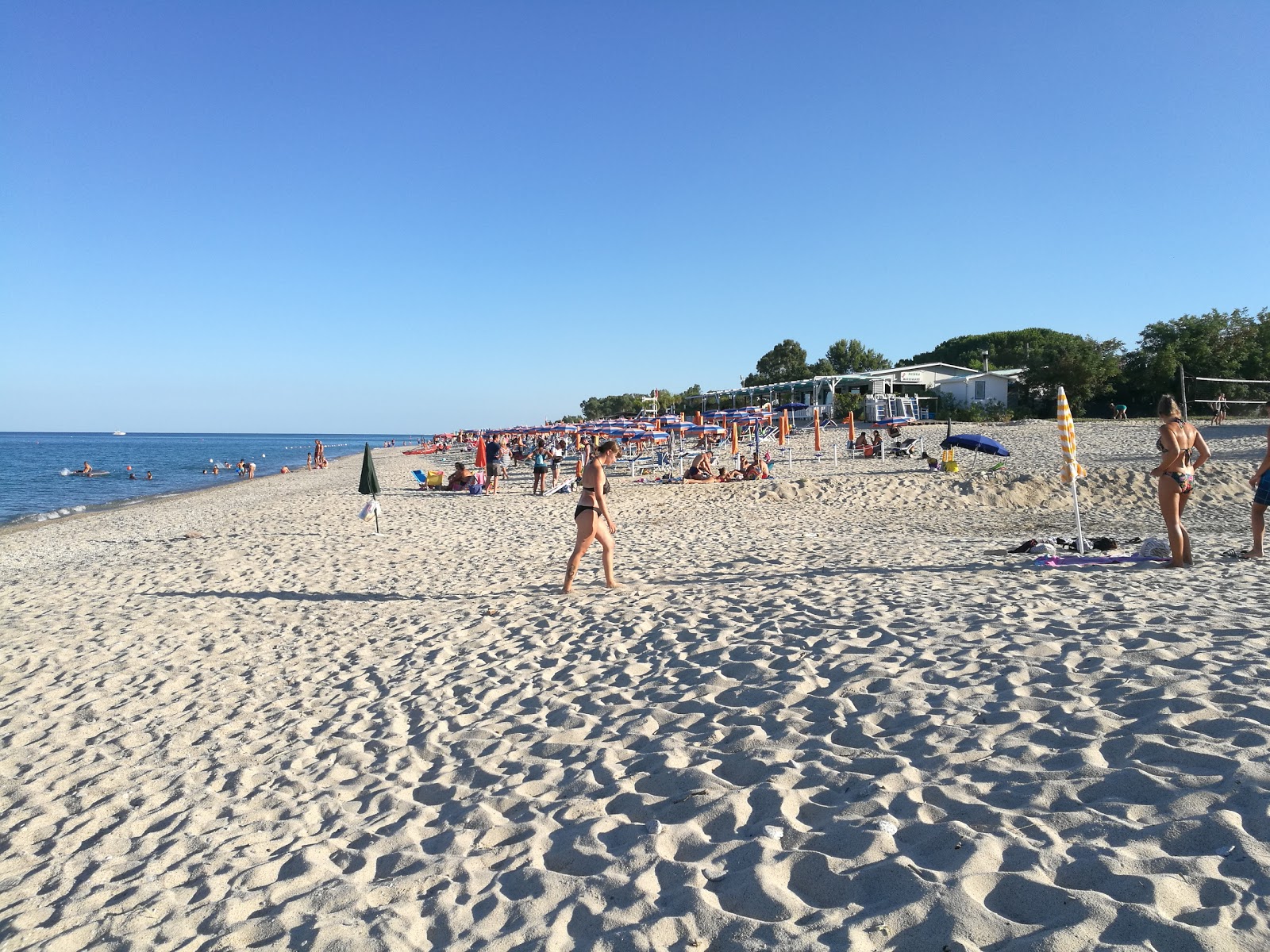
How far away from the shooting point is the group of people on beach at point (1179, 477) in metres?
6.23

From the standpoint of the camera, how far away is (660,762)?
10.9ft

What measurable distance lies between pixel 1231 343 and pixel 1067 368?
7.77 m

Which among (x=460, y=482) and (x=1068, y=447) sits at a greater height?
(x=1068, y=447)

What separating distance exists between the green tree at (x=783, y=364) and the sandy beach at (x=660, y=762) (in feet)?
170

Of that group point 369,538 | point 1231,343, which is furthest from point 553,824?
point 1231,343

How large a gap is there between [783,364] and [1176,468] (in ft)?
177

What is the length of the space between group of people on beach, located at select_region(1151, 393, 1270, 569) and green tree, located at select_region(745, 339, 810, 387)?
2023 inches

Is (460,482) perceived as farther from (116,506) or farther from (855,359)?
(855,359)

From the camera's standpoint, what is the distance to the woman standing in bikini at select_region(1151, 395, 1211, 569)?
6.22 meters

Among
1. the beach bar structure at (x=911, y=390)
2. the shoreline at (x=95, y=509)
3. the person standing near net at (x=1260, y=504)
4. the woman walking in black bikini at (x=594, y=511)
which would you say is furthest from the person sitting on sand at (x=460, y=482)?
the beach bar structure at (x=911, y=390)

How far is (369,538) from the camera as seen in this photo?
11.4 m

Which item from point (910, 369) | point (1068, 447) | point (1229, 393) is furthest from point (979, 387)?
point (1068, 447)

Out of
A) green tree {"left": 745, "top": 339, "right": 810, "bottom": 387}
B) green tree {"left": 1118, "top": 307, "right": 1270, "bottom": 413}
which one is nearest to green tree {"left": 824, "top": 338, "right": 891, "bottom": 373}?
green tree {"left": 745, "top": 339, "right": 810, "bottom": 387}

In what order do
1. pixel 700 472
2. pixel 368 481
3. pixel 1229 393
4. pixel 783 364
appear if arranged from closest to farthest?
pixel 368 481 < pixel 700 472 < pixel 1229 393 < pixel 783 364
